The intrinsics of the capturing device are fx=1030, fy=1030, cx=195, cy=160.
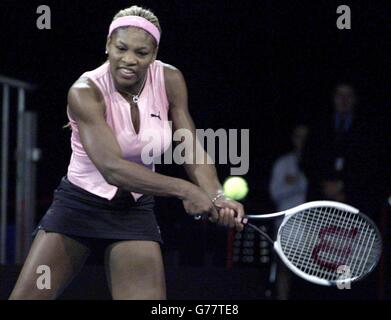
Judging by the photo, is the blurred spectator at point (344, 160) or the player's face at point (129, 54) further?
the blurred spectator at point (344, 160)

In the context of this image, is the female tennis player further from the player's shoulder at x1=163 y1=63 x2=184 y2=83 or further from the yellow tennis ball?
the yellow tennis ball

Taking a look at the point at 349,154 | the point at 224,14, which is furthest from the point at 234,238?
the point at 224,14

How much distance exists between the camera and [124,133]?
3766 millimetres

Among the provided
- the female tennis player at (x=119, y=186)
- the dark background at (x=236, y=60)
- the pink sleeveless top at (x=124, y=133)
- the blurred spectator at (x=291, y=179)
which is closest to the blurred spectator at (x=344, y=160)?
the blurred spectator at (x=291, y=179)

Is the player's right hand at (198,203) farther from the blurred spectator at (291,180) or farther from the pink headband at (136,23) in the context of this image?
the blurred spectator at (291,180)

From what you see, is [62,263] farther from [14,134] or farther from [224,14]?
[14,134]

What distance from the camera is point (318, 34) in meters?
7.28

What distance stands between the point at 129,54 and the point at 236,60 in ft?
12.1

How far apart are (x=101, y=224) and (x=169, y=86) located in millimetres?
585

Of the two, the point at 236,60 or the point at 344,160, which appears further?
the point at 236,60

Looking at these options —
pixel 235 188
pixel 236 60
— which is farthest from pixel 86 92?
pixel 236 60

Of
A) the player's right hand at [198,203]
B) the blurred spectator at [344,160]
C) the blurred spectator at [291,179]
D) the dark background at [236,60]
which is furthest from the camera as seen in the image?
the dark background at [236,60]

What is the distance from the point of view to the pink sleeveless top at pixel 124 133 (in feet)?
12.4

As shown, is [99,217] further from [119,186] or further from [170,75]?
[170,75]
